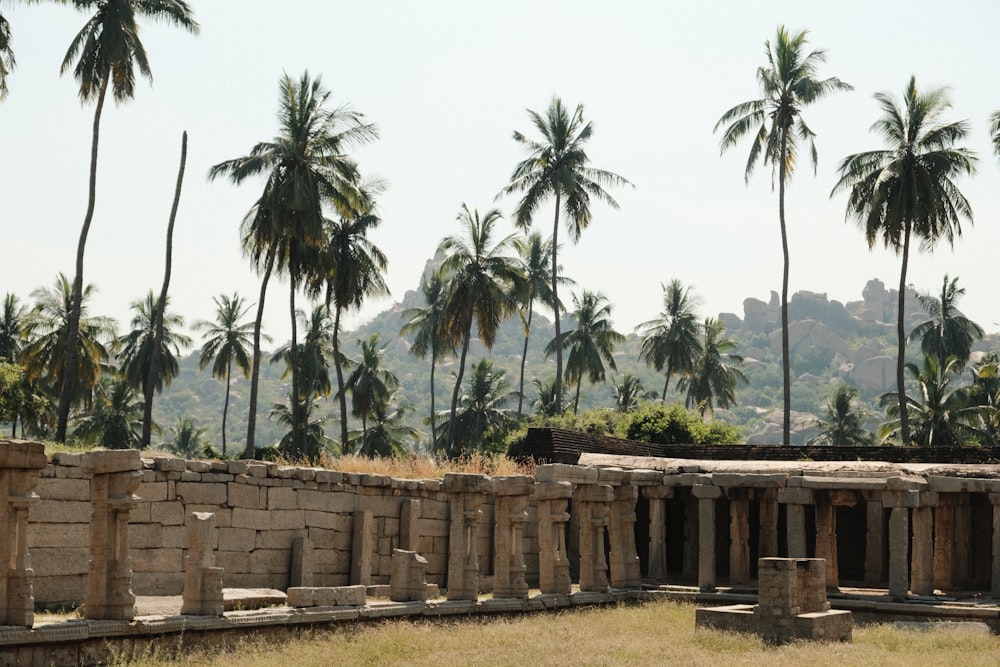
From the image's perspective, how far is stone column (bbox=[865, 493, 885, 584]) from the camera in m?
25.6

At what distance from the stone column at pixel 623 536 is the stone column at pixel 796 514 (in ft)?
10.6

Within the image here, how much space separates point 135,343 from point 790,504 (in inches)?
1537

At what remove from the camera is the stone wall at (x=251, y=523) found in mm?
17062

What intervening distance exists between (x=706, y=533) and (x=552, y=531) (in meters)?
4.65

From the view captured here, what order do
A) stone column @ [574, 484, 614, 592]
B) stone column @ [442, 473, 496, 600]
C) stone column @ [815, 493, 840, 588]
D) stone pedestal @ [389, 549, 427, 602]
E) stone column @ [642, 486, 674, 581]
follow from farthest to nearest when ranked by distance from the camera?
stone column @ [642, 486, 674, 581]
stone column @ [815, 493, 840, 588]
stone column @ [574, 484, 614, 592]
stone column @ [442, 473, 496, 600]
stone pedestal @ [389, 549, 427, 602]

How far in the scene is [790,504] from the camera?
83.4ft

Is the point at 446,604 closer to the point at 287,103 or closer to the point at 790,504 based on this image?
the point at 790,504

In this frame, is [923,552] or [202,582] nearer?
[202,582]

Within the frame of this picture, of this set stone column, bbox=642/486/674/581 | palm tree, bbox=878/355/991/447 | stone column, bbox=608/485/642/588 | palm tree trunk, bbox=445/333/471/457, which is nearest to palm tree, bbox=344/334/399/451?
palm tree trunk, bbox=445/333/471/457

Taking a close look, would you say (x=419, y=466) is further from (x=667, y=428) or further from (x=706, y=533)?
(x=667, y=428)

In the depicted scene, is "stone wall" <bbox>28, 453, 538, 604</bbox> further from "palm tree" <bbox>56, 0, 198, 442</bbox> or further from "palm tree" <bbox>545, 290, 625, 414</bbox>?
"palm tree" <bbox>545, 290, 625, 414</bbox>

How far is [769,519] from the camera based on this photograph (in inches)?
1057

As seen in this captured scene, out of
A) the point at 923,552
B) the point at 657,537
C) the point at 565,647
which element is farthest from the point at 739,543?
the point at 565,647

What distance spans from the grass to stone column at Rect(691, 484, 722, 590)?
446cm
